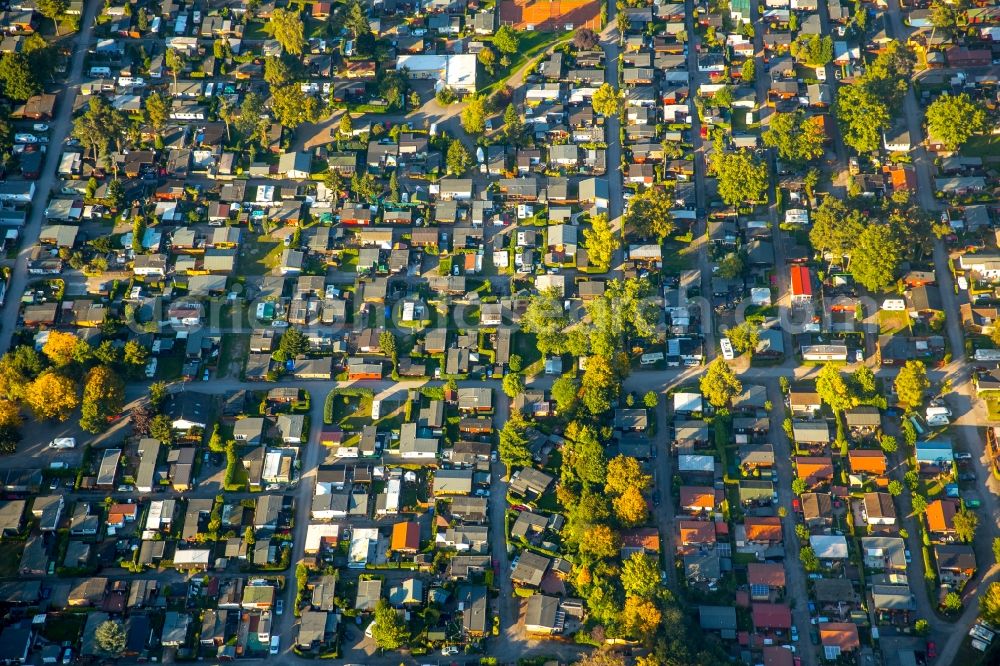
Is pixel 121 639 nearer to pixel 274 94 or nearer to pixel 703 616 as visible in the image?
pixel 703 616

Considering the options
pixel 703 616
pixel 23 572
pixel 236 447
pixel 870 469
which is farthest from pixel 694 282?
pixel 23 572

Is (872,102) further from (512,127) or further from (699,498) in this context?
(699,498)

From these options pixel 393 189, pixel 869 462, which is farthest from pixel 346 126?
pixel 869 462

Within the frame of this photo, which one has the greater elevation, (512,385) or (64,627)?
(512,385)

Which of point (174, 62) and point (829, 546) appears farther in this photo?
point (174, 62)

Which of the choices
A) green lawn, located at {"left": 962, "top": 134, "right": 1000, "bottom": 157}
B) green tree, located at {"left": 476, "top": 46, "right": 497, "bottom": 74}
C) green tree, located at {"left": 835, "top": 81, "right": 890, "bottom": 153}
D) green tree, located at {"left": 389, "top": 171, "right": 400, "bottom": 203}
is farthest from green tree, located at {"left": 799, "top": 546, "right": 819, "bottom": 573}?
green tree, located at {"left": 476, "top": 46, "right": 497, "bottom": 74}

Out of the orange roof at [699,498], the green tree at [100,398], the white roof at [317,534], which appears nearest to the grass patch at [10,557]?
the green tree at [100,398]
